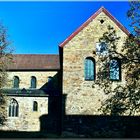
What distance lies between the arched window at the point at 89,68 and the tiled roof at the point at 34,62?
1723 centimetres

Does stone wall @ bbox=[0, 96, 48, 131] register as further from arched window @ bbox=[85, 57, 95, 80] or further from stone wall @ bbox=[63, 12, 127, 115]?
arched window @ bbox=[85, 57, 95, 80]

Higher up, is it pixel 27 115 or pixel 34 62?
pixel 34 62

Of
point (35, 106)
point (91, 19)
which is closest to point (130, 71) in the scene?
point (91, 19)

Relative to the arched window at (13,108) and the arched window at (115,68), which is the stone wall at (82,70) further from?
the arched window at (13,108)

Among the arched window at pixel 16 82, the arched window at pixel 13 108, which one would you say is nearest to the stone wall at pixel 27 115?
the arched window at pixel 13 108

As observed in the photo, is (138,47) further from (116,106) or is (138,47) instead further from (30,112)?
(30,112)

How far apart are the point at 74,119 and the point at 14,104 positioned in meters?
12.2

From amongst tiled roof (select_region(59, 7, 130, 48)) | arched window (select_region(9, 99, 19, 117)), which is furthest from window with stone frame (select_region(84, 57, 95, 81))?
arched window (select_region(9, 99, 19, 117))

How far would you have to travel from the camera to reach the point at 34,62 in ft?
168

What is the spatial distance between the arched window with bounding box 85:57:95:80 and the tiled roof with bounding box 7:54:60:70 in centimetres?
1723

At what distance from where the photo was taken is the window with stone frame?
33094 millimetres

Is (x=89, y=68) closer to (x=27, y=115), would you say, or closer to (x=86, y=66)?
(x=86, y=66)

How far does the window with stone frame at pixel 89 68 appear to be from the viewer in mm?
33094

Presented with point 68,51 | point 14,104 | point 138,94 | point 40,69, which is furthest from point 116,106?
point 40,69
